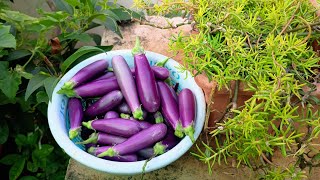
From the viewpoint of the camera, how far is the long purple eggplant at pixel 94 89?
125cm

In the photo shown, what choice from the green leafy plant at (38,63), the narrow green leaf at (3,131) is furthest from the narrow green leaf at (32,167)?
the narrow green leaf at (3,131)

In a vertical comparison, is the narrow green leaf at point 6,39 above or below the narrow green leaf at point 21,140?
above

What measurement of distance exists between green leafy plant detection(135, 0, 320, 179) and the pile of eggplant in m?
0.12

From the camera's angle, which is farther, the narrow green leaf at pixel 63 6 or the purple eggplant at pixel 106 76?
the narrow green leaf at pixel 63 6

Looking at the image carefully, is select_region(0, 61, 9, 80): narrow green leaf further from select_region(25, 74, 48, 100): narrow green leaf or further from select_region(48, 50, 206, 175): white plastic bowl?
select_region(48, 50, 206, 175): white plastic bowl

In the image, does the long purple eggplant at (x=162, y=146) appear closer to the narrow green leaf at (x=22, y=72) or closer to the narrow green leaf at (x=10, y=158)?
the narrow green leaf at (x=22, y=72)

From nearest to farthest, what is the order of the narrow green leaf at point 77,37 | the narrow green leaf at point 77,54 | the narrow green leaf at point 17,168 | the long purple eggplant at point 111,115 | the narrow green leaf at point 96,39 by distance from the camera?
the long purple eggplant at point 111,115 → the narrow green leaf at point 77,54 → the narrow green leaf at point 77,37 → the narrow green leaf at point 17,168 → the narrow green leaf at point 96,39

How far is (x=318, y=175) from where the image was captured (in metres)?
1.33

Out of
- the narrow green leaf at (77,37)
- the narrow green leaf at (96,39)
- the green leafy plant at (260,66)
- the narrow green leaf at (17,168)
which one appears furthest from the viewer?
the narrow green leaf at (96,39)

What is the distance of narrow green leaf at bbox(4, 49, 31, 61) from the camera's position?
147cm

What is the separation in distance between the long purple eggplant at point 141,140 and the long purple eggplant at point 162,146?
15 millimetres

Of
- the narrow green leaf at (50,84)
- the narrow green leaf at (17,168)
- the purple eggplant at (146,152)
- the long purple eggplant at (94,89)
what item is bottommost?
the narrow green leaf at (17,168)

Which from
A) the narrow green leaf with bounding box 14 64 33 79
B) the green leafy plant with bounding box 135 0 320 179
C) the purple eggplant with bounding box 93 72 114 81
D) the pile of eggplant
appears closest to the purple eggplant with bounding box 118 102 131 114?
the pile of eggplant

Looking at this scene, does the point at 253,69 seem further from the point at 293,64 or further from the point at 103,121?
the point at 103,121
